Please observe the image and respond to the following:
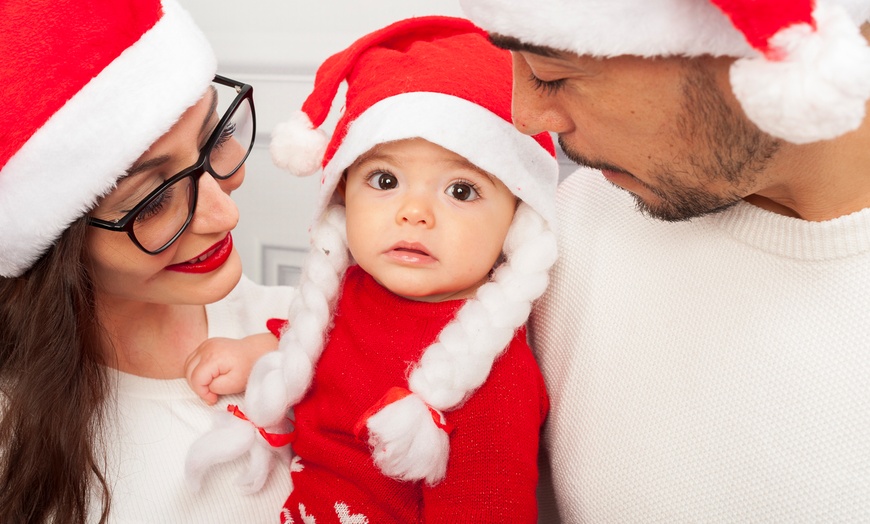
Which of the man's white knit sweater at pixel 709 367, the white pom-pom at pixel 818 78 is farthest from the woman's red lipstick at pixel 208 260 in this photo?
the white pom-pom at pixel 818 78

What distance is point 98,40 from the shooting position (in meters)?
1.25

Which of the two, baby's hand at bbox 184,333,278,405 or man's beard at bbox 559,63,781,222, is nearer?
man's beard at bbox 559,63,781,222

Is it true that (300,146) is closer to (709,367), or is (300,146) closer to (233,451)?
(233,451)

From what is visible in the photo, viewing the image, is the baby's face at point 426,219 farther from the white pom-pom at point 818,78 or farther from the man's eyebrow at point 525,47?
the white pom-pom at point 818,78

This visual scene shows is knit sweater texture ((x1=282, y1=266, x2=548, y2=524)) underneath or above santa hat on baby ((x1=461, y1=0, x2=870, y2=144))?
underneath

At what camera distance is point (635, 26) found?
0.98 m

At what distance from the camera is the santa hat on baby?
2.77 feet

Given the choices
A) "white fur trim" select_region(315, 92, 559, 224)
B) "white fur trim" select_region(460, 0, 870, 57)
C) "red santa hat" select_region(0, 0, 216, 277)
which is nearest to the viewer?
"white fur trim" select_region(460, 0, 870, 57)

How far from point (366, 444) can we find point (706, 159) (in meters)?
0.73

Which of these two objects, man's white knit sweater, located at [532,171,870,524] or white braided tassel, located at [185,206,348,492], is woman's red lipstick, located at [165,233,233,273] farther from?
man's white knit sweater, located at [532,171,870,524]

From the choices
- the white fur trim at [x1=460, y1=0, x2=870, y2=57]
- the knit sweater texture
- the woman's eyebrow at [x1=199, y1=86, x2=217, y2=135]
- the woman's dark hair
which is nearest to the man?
the white fur trim at [x1=460, y1=0, x2=870, y2=57]

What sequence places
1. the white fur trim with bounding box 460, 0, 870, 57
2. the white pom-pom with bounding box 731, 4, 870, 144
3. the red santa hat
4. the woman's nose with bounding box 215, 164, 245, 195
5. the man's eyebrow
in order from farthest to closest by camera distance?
the woman's nose with bounding box 215, 164, 245, 195
the red santa hat
the man's eyebrow
the white fur trim with bounding box 460, 0, 870, 57
the white pom-pom with bounding box 731, 4, 870, 144

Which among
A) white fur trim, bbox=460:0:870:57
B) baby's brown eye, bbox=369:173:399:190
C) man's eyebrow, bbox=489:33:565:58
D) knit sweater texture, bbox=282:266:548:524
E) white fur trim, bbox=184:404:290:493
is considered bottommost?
white fur trim, bbox=184:404:290:493

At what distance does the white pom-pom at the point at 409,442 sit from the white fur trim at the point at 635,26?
607mm
